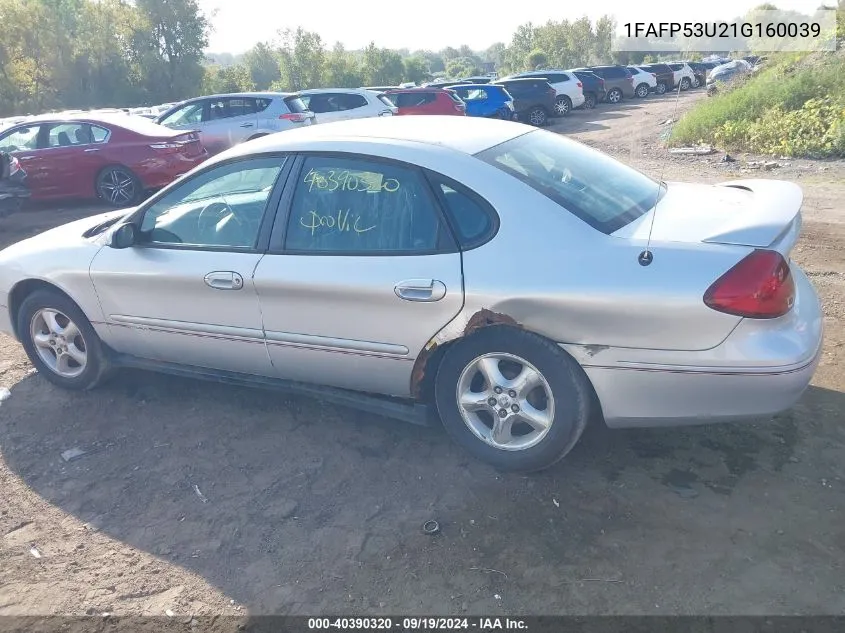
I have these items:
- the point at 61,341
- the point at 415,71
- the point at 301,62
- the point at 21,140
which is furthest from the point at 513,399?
the point at 415,71

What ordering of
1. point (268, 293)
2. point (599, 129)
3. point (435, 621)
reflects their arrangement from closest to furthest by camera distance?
point (435, 621), point (268, 293), point (599, 129)

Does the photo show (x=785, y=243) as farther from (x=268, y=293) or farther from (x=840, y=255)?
(x=840, y=255)

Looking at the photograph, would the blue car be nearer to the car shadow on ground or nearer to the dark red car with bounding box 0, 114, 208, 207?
the dark red car with bounding box 0, 114, 208, 207

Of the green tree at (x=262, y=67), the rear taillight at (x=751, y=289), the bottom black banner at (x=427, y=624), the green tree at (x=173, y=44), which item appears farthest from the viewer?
the green tree at (x=262, y=67)

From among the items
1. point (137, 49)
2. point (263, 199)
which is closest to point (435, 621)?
point (263, 199)

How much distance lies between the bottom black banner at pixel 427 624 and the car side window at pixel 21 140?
33.8 ft

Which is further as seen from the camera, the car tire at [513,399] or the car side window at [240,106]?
the car side window at [240,106]

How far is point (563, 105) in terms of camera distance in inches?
1002

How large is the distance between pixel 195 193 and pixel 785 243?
9.97 ft

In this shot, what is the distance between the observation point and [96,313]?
169 inches

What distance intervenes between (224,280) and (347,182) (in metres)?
0.84

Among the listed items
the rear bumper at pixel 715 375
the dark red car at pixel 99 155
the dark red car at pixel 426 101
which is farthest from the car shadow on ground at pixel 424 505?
the dark red car at pixel 426 101

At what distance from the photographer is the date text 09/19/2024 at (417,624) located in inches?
101

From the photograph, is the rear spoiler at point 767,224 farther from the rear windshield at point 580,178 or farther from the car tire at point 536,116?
the car tire at point 536,116
